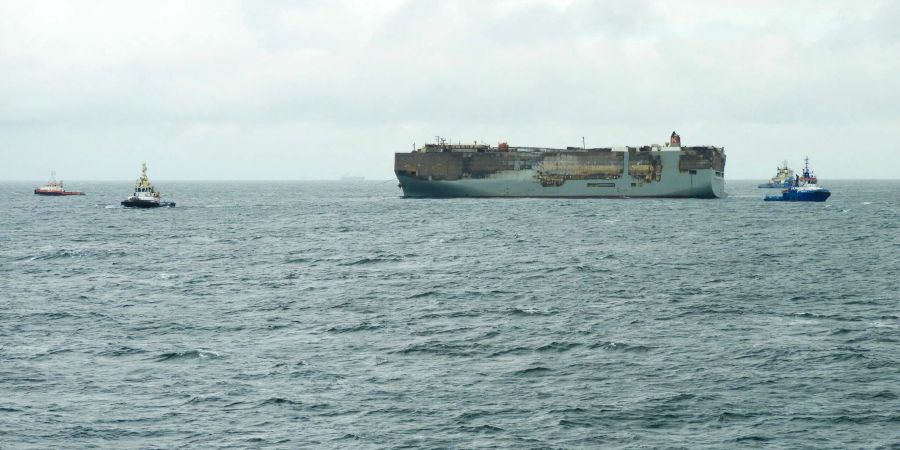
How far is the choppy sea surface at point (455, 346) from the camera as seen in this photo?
1077 inches

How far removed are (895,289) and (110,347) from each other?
45.7 m

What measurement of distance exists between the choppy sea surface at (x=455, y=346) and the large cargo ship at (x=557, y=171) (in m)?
75.1

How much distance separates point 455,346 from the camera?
38.8 metres

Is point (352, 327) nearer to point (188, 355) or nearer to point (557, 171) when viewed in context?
point (188, 355)

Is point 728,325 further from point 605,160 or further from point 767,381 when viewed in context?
point 605,160

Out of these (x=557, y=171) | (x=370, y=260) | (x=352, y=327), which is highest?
(x=557, y=171)

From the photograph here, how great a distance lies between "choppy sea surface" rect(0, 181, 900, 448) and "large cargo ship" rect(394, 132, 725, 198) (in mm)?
75056

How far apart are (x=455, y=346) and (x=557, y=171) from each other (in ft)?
410

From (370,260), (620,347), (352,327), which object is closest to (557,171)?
(370,260)

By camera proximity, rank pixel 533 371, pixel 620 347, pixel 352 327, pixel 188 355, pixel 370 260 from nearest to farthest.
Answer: pixel 533 371 → pixel 188 355 → pixel 620 347 → pixel 352 327 → pixel 370 260

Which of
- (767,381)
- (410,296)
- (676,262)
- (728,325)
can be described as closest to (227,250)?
(410,296)

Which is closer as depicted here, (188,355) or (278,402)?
(278,402)

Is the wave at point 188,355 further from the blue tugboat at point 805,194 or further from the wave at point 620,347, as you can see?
the blue tugboat at point 805,194

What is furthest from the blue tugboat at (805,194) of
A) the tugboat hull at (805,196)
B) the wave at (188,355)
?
the wave at (188,355)
